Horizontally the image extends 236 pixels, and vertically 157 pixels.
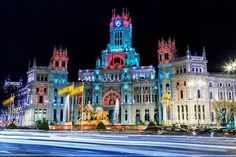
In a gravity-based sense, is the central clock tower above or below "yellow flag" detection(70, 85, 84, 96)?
above

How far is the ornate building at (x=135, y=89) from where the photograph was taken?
95.4 m

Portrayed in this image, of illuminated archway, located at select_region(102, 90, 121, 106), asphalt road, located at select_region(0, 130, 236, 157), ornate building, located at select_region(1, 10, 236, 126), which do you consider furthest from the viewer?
illuminated archway, located at select_region(102, 90, 121, 106)

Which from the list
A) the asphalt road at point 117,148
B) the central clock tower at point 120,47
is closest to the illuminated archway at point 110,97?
the central clock tower at point 120,47

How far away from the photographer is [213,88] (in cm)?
10094

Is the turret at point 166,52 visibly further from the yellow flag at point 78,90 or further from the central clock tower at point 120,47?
the yellow flag at point 78,90

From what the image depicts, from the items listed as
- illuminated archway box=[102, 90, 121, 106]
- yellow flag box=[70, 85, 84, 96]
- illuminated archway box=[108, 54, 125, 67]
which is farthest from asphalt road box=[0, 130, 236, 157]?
illuminated archway box=[108, 54, 125, 67]

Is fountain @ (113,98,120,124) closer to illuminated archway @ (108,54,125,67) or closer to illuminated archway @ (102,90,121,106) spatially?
illuminated archway @ (102,90,121,106)

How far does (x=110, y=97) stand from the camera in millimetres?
111125

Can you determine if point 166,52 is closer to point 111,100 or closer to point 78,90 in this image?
point 111,100

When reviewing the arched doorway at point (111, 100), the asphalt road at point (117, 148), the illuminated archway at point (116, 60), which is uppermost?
the illuminated archway at point (116, 60)

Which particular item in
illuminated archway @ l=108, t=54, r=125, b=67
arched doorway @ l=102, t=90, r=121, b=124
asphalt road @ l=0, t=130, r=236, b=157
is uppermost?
illuminated archway @ l=108, t=54, r=125, b=67

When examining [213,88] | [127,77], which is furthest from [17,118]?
[213,88]

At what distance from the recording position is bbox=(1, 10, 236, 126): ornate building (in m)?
95.4

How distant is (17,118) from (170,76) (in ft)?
224
